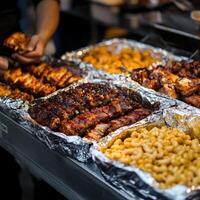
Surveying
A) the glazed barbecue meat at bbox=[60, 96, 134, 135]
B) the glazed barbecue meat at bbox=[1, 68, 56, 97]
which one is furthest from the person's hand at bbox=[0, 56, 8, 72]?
the glazed barbecue meat at bbox=[60, 96, 134, 135]

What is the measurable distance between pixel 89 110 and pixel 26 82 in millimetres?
477

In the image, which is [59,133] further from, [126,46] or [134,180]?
[126,46]

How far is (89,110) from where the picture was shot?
2055mm

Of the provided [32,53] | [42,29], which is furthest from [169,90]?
[42,29]

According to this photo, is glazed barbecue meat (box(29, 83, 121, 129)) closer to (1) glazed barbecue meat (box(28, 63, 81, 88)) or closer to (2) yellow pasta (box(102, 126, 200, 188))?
(1) glazed barbecue meat (box(28, 63, 81, 88))

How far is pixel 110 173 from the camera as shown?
1.61 m

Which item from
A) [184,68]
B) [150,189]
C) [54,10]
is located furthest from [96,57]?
[150,189]

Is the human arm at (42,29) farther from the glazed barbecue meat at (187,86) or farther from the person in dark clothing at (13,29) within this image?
the glazed barbecue meat at (187,86)

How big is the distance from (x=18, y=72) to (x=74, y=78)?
33 cm

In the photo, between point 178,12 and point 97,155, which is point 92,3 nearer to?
point 178,12

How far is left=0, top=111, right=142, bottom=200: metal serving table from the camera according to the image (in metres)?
1.68

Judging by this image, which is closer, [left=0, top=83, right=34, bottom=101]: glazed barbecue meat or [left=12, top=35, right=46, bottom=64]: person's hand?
[left=0, top=83, right=34, bottom=101]: glazed barbecue meat

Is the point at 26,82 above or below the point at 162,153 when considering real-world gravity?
below

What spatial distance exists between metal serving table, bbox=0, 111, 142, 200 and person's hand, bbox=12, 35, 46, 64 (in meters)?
0.44
